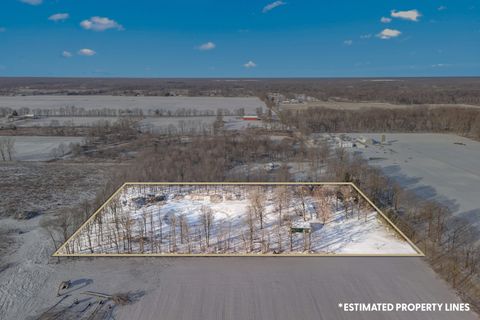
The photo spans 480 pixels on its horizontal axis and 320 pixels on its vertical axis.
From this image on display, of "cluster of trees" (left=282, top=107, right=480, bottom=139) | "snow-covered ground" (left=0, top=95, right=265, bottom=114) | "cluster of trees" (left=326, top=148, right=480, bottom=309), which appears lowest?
"cluster of trees" (left=326, top=148, right=480, bottom=309)

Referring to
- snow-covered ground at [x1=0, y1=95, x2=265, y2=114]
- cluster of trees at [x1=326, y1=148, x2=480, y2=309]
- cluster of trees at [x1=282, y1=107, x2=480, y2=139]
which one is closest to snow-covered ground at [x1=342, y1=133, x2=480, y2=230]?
cluster of trees at [x1=326, y1=148, x2=480, y2=309]

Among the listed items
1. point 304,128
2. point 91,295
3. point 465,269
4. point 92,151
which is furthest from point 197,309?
point 304,128

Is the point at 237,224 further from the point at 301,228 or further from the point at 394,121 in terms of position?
the point at 394,121

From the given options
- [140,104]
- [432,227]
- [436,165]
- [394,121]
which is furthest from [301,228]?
[140,104]

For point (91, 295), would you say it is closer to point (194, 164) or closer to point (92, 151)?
point (194, 164)

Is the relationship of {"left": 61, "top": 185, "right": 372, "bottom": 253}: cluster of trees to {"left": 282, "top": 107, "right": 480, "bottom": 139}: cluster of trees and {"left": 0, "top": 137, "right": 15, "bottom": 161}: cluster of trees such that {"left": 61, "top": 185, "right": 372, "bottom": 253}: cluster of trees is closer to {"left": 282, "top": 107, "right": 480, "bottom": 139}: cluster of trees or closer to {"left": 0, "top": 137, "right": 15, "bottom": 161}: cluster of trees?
{"left": 0, "top": 137, "right": 15, "bottom": 161}: cluster of trees

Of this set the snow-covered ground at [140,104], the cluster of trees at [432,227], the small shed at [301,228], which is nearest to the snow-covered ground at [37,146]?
the small shed at [301,228]
